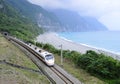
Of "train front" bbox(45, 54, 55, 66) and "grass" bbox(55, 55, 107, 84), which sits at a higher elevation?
"train front" bbox(45, 54, 55, 66)

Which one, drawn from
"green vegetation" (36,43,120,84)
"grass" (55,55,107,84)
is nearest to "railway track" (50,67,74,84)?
"grass" (55,55,107,84)

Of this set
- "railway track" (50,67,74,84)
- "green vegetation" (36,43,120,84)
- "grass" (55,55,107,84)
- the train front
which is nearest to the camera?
"railway track" (50,67,74,84)

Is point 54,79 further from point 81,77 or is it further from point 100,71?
point 100,71

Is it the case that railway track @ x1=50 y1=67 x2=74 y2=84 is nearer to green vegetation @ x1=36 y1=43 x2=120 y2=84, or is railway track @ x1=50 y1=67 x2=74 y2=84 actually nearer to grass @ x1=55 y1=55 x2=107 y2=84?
grass @ x1=55 y1=55 x2=107 y2=84

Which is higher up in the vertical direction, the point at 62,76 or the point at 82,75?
the point at 62,76

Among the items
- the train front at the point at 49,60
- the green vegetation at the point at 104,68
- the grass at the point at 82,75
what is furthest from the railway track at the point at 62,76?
the green vegetation at the point at 104,68

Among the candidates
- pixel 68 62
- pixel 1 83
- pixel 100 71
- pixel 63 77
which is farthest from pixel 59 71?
pixel 1 83

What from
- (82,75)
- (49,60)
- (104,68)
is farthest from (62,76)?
(49,60)

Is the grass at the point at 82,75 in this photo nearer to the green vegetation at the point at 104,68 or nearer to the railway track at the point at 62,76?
the green vegetation at the point at 104,68

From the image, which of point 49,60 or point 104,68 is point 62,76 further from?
point 49,60

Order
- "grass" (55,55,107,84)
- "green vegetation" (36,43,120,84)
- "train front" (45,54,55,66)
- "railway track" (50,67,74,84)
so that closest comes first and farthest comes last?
"railway track" (50,67,74,84) < "grass" (55,55,107,84) < "green vegetation" (36,43,120,84) < "train front" (45,54,55,66)

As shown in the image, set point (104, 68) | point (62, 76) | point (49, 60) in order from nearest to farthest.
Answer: point (62, 76), point (104, 68), point (49, 60)

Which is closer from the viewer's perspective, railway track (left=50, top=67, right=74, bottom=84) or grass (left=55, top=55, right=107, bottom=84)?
railway track (left=50, top=67, right=74, bottom=84)
